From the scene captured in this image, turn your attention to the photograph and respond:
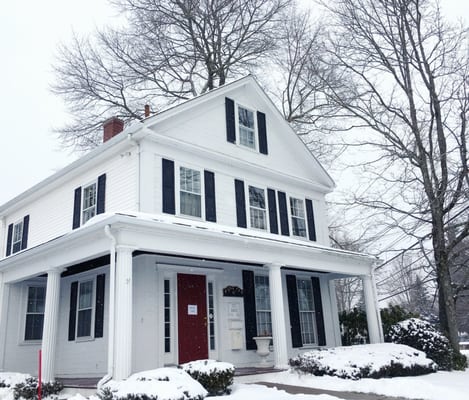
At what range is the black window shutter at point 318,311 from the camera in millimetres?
15312

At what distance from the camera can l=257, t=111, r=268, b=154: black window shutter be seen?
15.8 metres

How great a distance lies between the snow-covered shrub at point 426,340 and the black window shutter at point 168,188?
7.91 meters

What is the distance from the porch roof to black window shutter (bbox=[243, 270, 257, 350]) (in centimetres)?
158

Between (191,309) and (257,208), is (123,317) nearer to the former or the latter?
(191,309)

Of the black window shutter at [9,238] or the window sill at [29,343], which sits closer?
the window sill at [29,343]

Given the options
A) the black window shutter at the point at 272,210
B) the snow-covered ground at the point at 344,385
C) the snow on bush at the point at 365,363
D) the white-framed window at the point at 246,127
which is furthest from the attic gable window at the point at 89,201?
the snow on bush at the point at 365,363

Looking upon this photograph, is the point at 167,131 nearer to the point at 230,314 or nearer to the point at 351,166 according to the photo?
the point at 230,314

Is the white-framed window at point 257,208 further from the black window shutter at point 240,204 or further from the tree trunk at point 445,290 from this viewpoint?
the tree trunk at point 445,290

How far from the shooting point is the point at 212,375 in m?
8.96

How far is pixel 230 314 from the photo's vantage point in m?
13.0

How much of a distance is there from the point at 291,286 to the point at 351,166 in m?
5.12

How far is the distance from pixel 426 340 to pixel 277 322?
4769mm

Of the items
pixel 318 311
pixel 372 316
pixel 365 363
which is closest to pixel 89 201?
pixel 318 311

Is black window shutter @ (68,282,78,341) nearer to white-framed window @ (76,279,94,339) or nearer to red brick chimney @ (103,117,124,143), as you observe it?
white-framed window @ (76,279,94,339)
